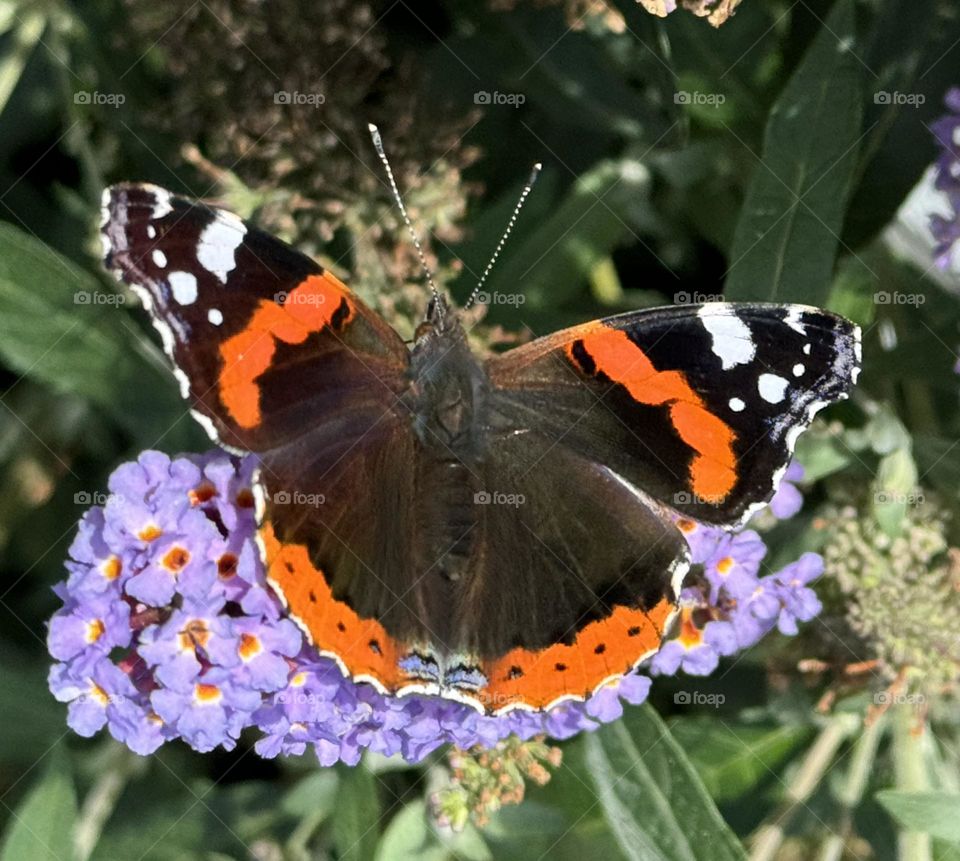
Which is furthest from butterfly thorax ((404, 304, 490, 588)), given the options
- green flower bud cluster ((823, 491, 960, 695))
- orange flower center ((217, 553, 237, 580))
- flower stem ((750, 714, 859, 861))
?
flower stem ((750, 714, 859, 861))

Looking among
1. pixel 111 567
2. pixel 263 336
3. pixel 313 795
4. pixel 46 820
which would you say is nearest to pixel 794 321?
pixel 263 336

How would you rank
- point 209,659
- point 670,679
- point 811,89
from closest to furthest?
point 209,659 < point 811,89 < point 670,679

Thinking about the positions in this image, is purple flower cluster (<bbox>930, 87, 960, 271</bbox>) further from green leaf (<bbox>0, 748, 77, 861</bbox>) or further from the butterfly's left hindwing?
green leaf (<bbox>0, 748, 77, 861</bbox>)

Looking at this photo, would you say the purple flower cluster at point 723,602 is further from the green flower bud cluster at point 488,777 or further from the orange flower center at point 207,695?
the orange flower center at point 207,695

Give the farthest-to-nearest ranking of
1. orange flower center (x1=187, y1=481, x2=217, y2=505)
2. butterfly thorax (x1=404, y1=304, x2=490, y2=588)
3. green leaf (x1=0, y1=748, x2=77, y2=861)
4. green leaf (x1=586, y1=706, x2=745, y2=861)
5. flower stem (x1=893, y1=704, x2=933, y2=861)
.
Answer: flower stem (x1=893, y1=704, x2=933, y2=861) < green leaf (x1=0, y1=748, x2=77, y2=861) < green leaf (x1=586, y1=706, x2=745, y2=861) < butterfly thorax (x1=404, y1=304, x2=490, y2=588) < orange flower center (x1=187, y1=481, x2=217, y2=505)

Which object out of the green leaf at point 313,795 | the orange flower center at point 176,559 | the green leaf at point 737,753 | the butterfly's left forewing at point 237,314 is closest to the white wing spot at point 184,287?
the butterfly's left forewing at point 237,314

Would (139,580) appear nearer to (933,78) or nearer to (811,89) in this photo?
(811,89)

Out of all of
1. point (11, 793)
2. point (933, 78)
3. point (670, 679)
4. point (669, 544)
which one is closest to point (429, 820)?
point (670, 679)
